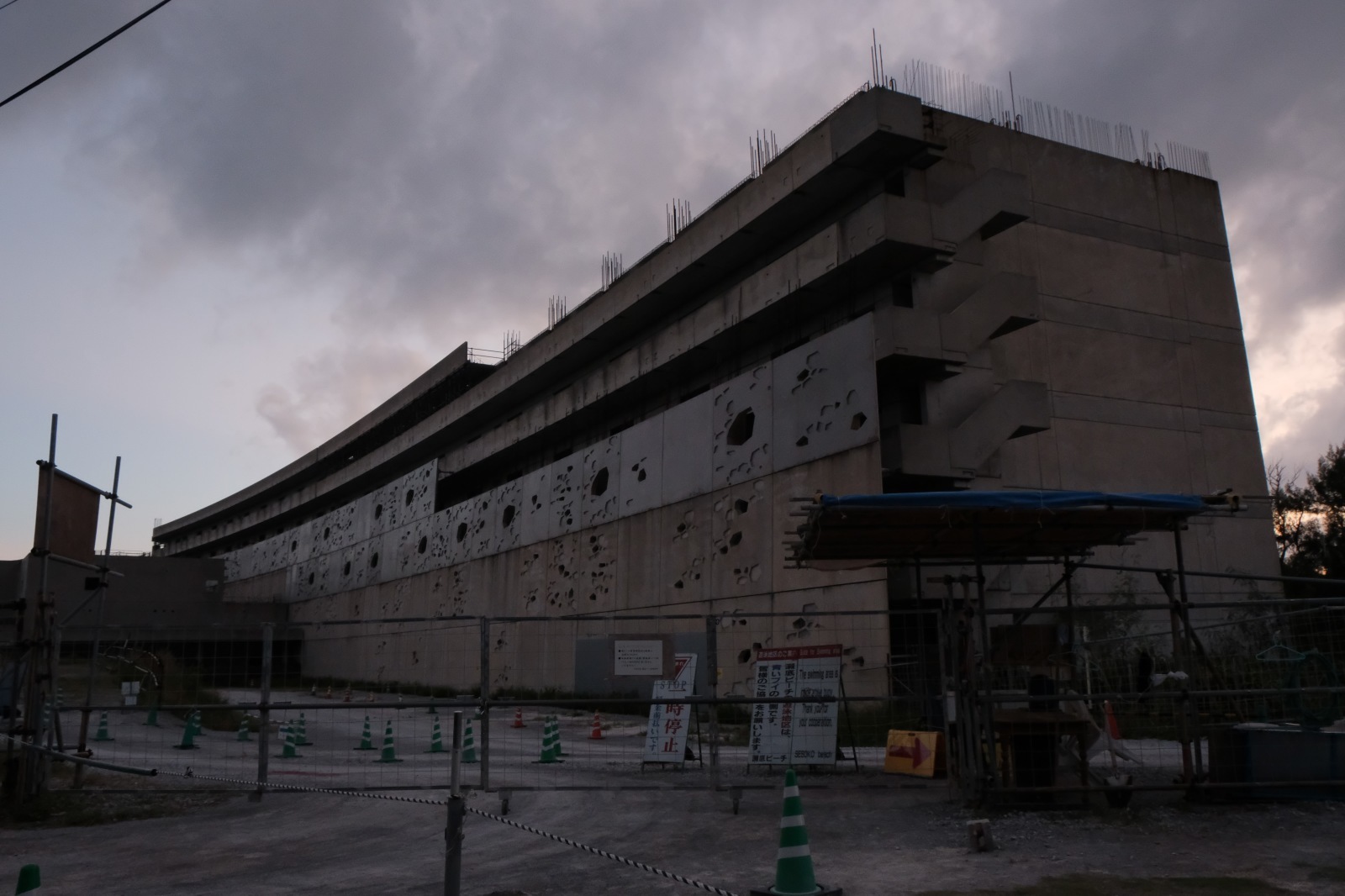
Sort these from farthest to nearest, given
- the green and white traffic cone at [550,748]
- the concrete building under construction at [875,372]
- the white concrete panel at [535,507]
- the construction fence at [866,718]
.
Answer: the white concrete panel at [535,507], the concrete building under construction at [875,372], the green and white traffic cone at [550,748], the construction fence at [866,718]

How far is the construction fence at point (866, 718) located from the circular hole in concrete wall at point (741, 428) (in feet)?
17.8

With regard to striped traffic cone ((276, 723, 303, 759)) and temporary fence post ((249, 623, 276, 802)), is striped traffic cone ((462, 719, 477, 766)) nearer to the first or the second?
striped traffic cone ((276, 723, 303, 759))

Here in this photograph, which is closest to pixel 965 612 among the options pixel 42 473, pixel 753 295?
pixel 42 473

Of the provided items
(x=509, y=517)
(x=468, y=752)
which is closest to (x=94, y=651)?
(x=468, y=752)

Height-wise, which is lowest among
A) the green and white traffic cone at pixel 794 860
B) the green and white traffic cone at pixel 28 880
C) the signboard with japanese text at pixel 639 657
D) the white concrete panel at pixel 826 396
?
the green and white traffic cone at pixel 794 860

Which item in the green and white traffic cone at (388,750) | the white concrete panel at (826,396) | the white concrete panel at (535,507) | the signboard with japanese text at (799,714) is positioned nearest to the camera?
the signboard with japanese text at (799,714)

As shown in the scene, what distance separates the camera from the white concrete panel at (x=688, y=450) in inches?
1083

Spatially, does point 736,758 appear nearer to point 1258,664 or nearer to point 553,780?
point 553,780

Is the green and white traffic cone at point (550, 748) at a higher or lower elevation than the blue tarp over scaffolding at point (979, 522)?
lower

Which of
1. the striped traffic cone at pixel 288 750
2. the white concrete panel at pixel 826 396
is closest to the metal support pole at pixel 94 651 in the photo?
the striped traffic cone at pixel 288 750

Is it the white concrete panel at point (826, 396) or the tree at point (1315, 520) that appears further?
the tree at point (1315, 520)

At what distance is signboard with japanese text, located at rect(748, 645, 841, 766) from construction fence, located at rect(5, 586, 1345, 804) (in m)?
0.02

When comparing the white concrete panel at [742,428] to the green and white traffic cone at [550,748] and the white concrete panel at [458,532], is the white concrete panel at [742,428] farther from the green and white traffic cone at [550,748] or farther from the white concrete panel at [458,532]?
the white concrete panel at [458,532]

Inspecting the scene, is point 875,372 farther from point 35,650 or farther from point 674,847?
point 35,650
